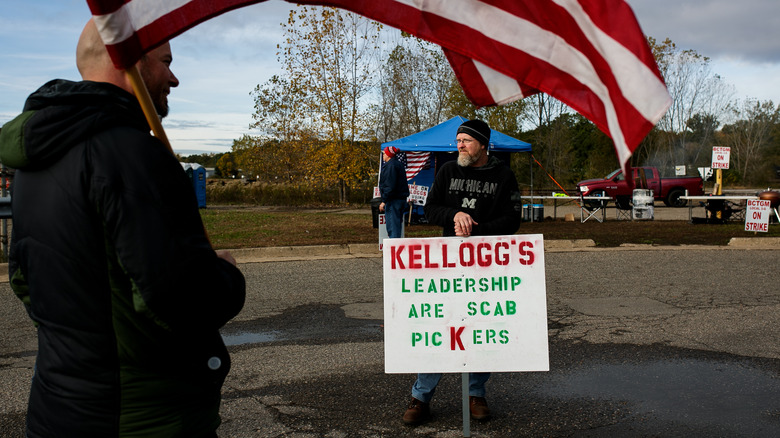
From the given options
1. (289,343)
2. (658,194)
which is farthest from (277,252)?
(658,194)

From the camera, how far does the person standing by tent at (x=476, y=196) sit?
446 cm

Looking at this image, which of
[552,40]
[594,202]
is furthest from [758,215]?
[552,40]

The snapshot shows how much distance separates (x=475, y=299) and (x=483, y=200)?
2.50ft

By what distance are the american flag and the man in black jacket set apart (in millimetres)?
16691

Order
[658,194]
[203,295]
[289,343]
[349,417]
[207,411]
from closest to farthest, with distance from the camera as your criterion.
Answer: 1. [203,295]
2. [207,411]
3. [349,417]
4. [289,343]
5. [658,194]

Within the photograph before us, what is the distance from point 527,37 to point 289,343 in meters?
4.49

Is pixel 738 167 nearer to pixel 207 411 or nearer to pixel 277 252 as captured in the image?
pixel 277 252

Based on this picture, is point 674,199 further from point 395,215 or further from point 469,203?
point 469,203


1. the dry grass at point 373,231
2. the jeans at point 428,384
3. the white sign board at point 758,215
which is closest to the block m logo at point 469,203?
the jeans at point 428,384

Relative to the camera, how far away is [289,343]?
20.9ft

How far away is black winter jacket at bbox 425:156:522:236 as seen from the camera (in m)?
4.53

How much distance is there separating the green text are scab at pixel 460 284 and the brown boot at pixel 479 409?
0.80m

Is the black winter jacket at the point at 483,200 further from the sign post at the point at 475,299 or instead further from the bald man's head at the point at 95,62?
the bald man's head at the point at 95,62

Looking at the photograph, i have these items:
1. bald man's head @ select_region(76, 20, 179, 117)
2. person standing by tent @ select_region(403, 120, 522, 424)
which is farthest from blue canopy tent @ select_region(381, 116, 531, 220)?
bald man's head @ select_region(76, 20, 179, 117)
